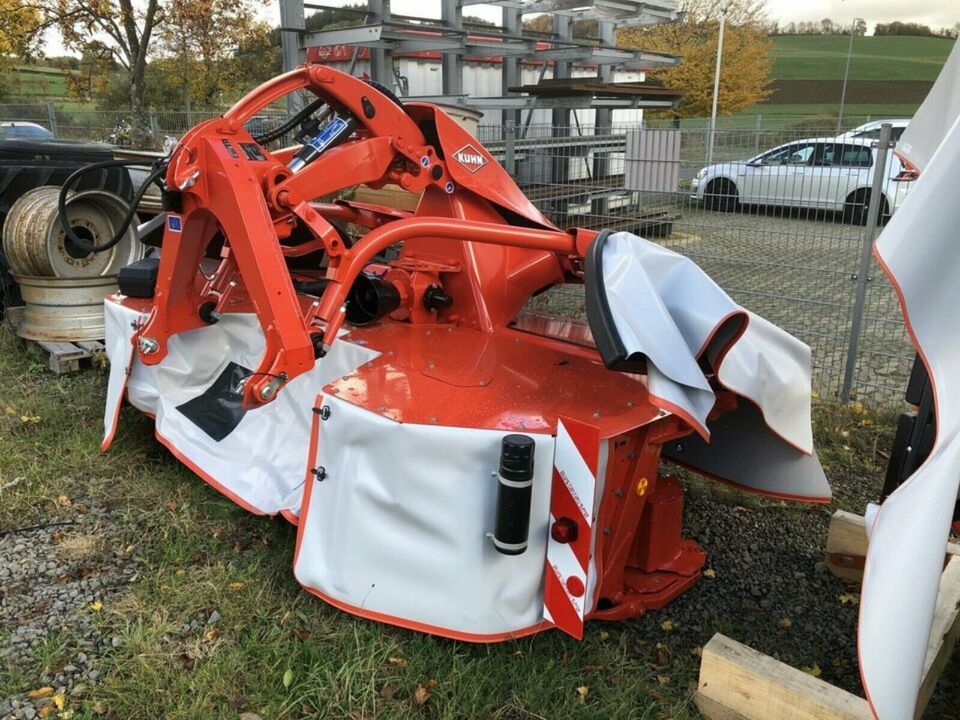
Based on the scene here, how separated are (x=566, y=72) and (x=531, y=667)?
12.1 meters

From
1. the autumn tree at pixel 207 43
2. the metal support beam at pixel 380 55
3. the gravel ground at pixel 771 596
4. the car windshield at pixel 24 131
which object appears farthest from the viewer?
the autumn tree at pixel 207 43

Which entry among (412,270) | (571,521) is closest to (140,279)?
(412,270)

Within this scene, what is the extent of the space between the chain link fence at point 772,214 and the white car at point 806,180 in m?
0.01

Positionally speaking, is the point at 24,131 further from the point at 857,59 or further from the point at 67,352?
the point at 857,59

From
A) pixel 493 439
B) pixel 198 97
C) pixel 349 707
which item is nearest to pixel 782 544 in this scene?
pixel 493 439

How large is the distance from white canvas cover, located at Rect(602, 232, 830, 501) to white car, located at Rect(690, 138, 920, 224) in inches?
96.3

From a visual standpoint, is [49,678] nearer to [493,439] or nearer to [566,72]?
[493,439]

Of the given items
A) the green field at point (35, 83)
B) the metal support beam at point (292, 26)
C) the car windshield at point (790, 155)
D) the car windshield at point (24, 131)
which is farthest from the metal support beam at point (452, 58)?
the green field at point (35, 83)

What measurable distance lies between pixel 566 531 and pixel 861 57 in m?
62.7

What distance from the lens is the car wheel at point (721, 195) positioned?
5.73m

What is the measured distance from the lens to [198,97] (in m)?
23.2

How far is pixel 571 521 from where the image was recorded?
8.11 ft

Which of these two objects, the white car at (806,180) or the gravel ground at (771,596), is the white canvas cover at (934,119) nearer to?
the gravel ground at (771,596)

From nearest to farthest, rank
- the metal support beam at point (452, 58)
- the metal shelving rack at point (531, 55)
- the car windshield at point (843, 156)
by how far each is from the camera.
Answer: the car windshield at point (843, 156)
the metal shelving rack at point (531, 55)
the metal support beam at point (452, 58)
